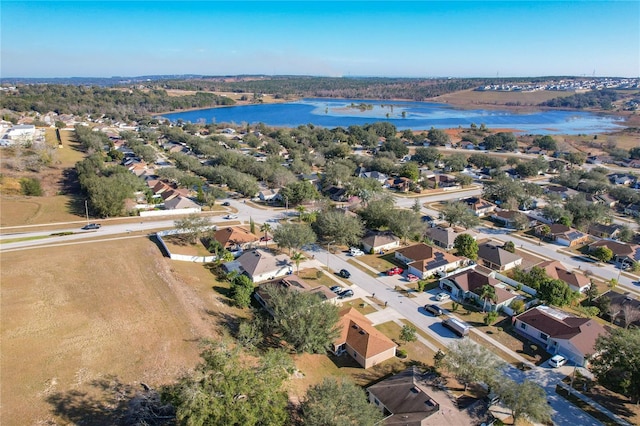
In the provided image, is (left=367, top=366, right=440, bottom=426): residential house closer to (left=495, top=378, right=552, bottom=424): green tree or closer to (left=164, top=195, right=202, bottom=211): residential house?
(left=495, top=378, right=552, bottom=424): green tree

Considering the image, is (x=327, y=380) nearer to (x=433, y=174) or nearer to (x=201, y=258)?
(x=201, y=258)

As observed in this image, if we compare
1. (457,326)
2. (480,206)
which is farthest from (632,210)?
(457,326)

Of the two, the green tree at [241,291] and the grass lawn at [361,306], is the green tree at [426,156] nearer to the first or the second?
the grass lawn at [361,306]

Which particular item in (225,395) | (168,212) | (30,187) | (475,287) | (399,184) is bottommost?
(475,287)

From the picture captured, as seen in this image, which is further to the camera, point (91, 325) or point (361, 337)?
point (361, 337)

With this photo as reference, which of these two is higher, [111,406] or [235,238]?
[235,238]

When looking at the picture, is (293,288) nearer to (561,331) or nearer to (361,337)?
(361,337)

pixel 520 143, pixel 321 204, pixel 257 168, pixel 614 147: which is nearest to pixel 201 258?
pixel 321 204
